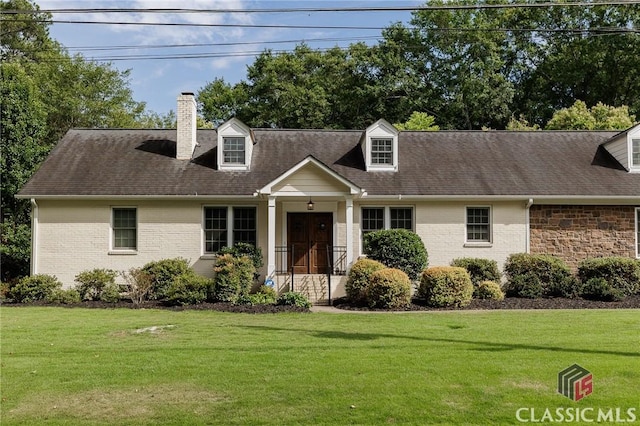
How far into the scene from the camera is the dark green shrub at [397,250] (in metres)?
15.5

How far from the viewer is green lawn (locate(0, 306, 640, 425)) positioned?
534 cm

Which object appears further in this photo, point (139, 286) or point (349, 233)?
point (349, 233)

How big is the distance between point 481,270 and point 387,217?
346 cm

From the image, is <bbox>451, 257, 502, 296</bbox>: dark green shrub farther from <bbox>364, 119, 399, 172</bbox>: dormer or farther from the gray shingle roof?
<bbox>364, 119, 399, 172</bbox>: dormer

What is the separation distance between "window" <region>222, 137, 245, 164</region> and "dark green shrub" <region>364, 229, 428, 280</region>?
216 inches

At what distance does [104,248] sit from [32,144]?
8751 millimetres

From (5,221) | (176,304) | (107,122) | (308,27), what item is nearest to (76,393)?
(176,304)

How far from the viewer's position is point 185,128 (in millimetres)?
18438

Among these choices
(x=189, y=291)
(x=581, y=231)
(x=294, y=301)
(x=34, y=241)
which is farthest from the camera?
(x=581, y=231)

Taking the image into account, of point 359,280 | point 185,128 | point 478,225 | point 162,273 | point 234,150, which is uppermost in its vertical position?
point 185,128

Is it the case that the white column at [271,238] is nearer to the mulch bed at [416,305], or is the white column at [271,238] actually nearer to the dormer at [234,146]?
the mulch bed at [416,305]

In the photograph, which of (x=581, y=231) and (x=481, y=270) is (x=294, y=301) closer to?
(x=481, y=270)

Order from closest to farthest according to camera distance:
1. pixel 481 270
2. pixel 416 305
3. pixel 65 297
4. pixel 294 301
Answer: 1. pixel 294 301
2. pixel 416 305
3. pixel 65 297
4. pixel 481 270

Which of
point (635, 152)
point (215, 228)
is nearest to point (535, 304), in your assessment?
point (635, 152)
